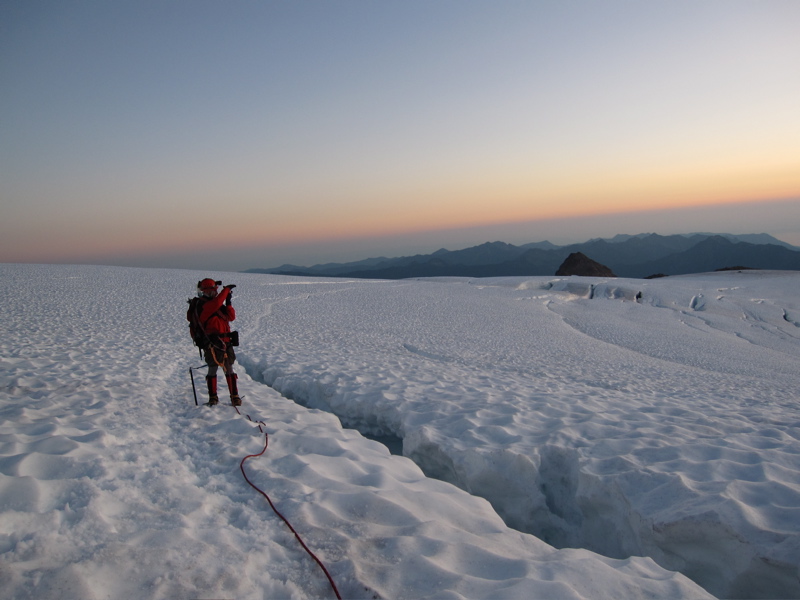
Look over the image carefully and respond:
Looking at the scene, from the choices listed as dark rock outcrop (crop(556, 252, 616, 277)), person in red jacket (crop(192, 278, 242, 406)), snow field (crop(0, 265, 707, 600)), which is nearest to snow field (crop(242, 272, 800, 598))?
snow field (crop(0, 265, 707, 600))

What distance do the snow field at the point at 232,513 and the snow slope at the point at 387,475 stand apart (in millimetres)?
19

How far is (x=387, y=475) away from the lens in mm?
4445

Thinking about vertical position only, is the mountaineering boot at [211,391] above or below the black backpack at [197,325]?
below

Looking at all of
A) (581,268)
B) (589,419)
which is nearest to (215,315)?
→ (589,419)

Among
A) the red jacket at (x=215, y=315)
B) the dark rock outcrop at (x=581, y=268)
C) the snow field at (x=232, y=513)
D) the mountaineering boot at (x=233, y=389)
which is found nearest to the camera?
the snow field at (x=232, y=513)

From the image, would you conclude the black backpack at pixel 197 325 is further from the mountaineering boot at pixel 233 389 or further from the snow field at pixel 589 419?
the snow field at pixel 589 419

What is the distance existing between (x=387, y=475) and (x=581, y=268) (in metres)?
66.3

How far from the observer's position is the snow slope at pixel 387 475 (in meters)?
2.90

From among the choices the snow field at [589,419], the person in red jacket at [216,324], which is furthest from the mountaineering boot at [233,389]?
the snow field at [589,419]

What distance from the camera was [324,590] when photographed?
277 centimetres

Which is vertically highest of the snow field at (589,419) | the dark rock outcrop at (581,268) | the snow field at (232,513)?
the dark rock outcrop at (581,268)

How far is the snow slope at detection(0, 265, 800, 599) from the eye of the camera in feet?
9.52

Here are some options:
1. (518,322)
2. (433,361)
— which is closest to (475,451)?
(433,361)

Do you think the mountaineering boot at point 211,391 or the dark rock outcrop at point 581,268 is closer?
the mountaineering boot at point 211,391
